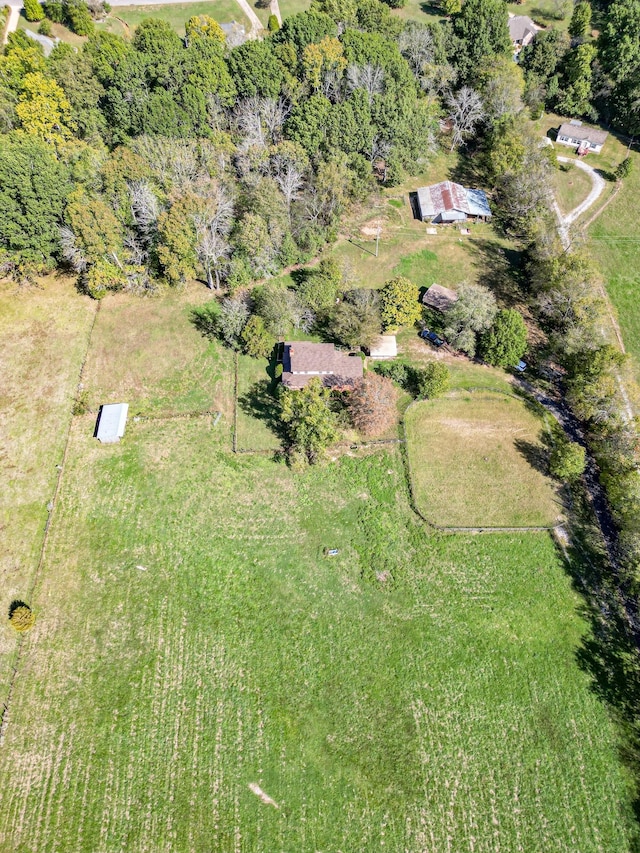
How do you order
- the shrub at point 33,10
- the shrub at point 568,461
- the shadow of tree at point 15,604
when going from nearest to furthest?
1. the shadow of tree at point 15,604
2. the shrub at point 568,461
3. the shrub at point 33,10

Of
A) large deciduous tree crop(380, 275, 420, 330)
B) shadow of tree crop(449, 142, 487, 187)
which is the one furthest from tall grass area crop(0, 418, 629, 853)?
shadow of tree crop(449, 142, 487, 187)

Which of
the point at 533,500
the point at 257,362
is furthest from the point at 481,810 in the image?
the point at 257,362

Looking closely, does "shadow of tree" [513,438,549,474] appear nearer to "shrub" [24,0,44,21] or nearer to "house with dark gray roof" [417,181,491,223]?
"house with dark gray roof" [417,181,491,223]

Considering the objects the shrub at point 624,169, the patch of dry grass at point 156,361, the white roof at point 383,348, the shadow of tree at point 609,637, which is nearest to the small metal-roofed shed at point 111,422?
the patch of dry grass at point 156,361

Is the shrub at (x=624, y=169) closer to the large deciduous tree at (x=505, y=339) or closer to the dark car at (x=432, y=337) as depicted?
the large deciduous tree at (x=505, y=339)

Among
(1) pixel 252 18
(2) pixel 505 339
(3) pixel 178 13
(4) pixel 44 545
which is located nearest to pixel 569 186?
(2) pixel 505 339

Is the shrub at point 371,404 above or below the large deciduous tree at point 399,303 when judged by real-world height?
below

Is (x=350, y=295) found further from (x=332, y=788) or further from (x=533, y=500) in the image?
(x=332, y=788)
